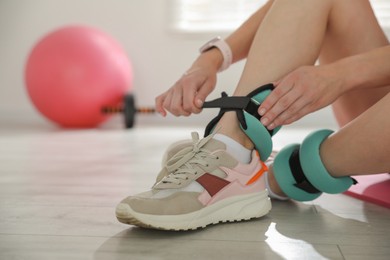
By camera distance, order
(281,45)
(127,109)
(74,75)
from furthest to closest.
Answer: (127,109) < (74,75) < (281,45)

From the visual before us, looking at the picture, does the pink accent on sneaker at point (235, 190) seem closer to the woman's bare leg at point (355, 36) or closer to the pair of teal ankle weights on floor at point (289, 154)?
the pair of teal ankle weights on floor at point (289, 154)

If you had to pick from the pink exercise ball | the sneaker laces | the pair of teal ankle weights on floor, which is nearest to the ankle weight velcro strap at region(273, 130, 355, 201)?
the pair of teal ankle weights on floor

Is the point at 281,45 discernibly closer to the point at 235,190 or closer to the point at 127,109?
the point at 235,190

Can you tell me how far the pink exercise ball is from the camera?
2789 mm

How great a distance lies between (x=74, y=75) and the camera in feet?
9.12

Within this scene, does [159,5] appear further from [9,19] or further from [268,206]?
[268,206]

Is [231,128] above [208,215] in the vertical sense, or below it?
above

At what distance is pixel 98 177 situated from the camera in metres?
1.47

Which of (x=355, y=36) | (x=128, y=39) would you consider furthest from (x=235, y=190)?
(x=128, y=39)

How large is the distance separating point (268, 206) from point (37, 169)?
85 cm

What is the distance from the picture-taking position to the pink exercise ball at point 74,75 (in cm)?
279

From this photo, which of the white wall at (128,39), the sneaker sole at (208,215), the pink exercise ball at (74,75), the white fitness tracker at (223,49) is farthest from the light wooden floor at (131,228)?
the white wall at (128,39)

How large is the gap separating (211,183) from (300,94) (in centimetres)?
21

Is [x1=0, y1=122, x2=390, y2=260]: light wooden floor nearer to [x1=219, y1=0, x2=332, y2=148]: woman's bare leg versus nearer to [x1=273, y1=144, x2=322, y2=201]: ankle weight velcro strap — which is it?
[x1=273, y1=144, x2=322, y2=201]: ankle weight velcro strap
